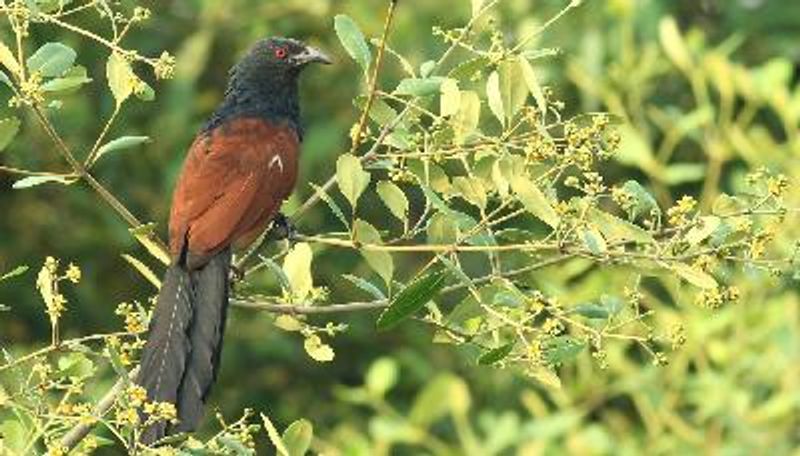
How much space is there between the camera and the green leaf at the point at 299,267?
11.5 feet

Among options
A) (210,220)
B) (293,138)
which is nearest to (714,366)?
(293,138)

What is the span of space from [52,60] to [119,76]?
0.35ft

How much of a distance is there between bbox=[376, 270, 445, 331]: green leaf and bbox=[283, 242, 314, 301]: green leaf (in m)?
0.31

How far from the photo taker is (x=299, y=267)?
11.6ft

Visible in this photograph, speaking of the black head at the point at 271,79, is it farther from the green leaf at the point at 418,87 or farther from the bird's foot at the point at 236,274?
the green leaf at the point at 418,87

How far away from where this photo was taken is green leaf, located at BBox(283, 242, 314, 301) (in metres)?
3.51

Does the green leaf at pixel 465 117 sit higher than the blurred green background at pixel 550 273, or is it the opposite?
the green leaf at pixel 465 117

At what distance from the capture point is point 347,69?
352 inches

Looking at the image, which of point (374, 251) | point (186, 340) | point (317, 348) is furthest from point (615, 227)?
point (186, 340)

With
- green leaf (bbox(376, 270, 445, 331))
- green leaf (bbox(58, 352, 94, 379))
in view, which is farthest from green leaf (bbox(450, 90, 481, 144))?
green leaf (bbox(58, 352, 94, 379))

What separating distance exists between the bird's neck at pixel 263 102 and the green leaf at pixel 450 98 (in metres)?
1.33

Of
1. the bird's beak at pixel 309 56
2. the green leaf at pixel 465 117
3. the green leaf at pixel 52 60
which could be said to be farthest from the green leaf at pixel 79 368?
the bird's beak at pixel 309 56

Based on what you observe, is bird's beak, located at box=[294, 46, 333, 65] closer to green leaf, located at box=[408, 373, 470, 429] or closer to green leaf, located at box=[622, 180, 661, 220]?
green leaf, located at box=[622, 180, 661, 220]

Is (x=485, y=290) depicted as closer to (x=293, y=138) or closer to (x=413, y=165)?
(x=413, y=165)
